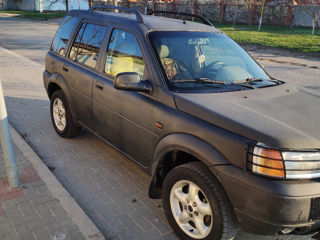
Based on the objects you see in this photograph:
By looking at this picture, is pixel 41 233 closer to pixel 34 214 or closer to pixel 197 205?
pixel 34 214

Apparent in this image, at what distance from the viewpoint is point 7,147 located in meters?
3.50

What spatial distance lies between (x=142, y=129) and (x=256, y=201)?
4.62 ft

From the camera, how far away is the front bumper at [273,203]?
2250mm

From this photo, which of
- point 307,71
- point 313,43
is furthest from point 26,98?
point 313,43

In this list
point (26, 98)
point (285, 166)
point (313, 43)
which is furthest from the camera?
point (313, 43)

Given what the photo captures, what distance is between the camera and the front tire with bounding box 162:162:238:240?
256 centimetres

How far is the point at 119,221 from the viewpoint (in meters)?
3.29

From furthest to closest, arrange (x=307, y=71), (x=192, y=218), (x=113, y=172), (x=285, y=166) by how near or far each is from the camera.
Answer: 1. (x=307, y=71)
2. (x=113, y=172)
3. (x=192, y=218)
4. (x=285, y=166)

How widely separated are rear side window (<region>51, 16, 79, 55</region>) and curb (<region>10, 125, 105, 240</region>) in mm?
1571

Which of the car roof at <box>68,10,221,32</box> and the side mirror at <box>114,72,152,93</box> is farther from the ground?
the car roof at <box>68,10,221,32</box>

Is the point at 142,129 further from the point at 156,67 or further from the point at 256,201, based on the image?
the point at 256,201

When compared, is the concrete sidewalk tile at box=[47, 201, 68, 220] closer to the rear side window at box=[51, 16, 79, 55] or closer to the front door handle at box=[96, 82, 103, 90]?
the front door handle at box=[96, 82, 103, 90]

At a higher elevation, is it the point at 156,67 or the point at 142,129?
the point at 156,67

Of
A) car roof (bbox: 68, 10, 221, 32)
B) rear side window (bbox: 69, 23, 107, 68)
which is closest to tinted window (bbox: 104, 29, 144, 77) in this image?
car roof (bbox: 68, 10, 221, 32)
